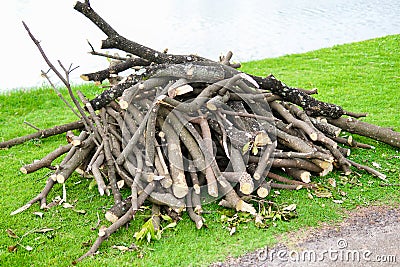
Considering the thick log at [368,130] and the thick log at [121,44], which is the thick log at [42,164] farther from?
the thick log at [368,130]

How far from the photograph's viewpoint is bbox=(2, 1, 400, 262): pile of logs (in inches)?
184

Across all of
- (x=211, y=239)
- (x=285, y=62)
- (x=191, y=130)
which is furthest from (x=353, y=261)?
(x=285, y=62)

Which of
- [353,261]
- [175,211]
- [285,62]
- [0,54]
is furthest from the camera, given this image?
[0,54]

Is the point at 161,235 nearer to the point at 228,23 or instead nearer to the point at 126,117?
the point at 126,117

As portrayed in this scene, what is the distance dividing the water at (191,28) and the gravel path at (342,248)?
9.03 metres

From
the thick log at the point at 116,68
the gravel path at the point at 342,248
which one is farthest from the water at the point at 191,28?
the gravel path at the point at 342,248

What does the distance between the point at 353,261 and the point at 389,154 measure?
8.09ft

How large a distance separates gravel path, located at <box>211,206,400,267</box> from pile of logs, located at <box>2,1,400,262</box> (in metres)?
0.58

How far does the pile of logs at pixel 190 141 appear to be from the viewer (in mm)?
4668

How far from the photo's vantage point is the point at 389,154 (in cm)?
598

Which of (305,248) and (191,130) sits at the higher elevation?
(191,130)

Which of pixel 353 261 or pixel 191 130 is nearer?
pixel 353 261

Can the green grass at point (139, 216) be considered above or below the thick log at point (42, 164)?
below

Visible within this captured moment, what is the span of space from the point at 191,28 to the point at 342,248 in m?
16.5
